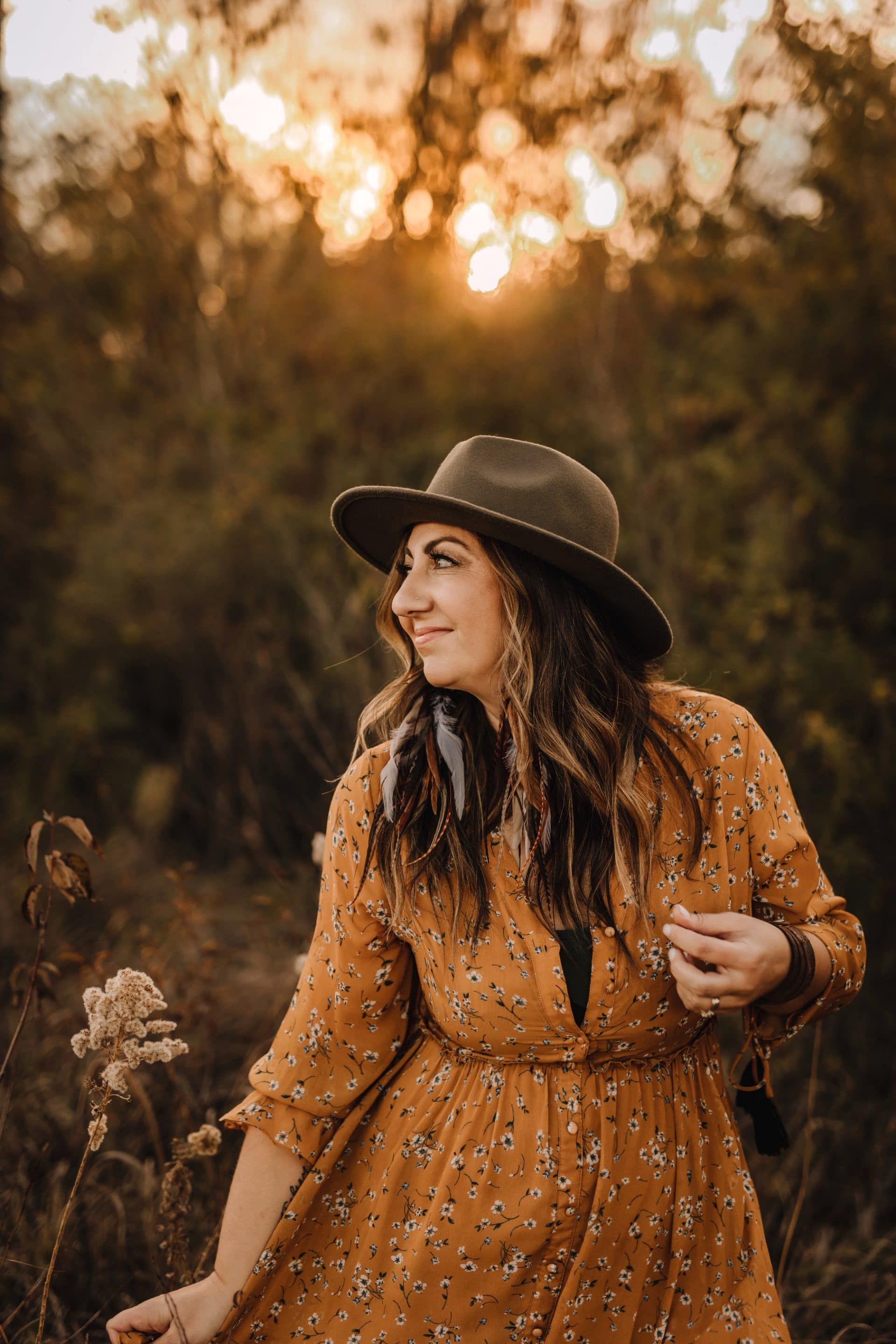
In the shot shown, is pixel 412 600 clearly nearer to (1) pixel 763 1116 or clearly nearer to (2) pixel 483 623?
(2) pixel 483 623

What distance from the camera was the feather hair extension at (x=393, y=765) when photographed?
1.66 meters

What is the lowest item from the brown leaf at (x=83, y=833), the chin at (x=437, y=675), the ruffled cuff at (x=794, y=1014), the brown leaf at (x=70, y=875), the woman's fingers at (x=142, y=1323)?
the woman's fingers at (x=142, y=1323)

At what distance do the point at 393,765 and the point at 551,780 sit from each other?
29cm

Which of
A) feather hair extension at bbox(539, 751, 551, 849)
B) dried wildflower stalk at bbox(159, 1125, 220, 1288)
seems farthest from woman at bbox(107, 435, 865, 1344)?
dried wildflower stalk at bbox(159, 1125, 220, 1288)

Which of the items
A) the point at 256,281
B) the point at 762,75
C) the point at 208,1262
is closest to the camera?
the point at 208,1262

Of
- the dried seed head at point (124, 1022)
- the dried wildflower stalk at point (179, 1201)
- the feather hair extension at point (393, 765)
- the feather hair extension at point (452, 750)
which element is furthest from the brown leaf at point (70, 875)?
the feather hair extension at point (452, 750)

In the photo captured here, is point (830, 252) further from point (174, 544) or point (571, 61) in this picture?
point (174, 544)

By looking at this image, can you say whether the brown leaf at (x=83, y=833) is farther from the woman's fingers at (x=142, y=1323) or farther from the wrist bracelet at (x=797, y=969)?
the wrist bracelet at (x=797, y=969)

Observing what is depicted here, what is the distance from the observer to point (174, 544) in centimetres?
628

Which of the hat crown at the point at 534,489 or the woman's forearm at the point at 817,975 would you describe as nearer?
the woman's forearm at the point at 817,975

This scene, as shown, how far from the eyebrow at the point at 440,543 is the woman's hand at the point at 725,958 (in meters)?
0.71

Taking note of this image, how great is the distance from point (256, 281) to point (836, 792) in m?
5.43

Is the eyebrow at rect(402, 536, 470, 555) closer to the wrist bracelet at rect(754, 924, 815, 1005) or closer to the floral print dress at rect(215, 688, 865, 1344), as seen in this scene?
the floral print dress at rect(215, 688, 865, 1344)

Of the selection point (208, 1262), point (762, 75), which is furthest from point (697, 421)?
point (208, 1262)
